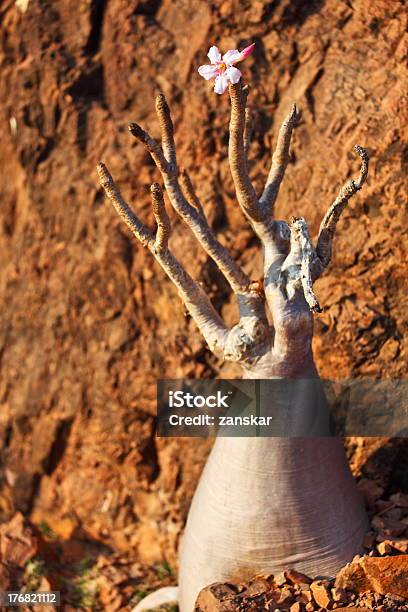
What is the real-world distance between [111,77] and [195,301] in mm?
1780

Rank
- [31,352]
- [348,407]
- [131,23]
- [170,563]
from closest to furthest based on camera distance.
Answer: [348,407]
[170,563]
[131,23]
[31,352]

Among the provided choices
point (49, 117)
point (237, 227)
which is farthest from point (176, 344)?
point (49, 117)

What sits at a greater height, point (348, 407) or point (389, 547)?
point (348, 407)

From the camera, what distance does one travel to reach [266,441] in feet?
7.48

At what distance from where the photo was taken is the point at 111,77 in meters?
3.61

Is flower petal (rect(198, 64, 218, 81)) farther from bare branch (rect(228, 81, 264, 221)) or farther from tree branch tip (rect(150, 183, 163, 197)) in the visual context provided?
tree branch tip (rect(150, 183, 163, 197))

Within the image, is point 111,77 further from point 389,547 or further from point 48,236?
point 389,547

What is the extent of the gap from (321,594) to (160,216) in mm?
1234

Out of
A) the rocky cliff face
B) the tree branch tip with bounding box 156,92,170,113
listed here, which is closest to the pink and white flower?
the tree branch tip with bounding box 156,92,170,113

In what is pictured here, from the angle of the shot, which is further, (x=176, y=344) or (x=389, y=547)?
(x=176, y=344)

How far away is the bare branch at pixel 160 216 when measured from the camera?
6.75 feet

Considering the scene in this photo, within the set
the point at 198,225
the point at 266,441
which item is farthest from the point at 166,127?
the point at 266,441

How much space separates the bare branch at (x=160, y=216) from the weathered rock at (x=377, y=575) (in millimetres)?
1150

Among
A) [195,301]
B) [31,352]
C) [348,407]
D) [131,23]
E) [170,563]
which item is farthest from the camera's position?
[31,352]
